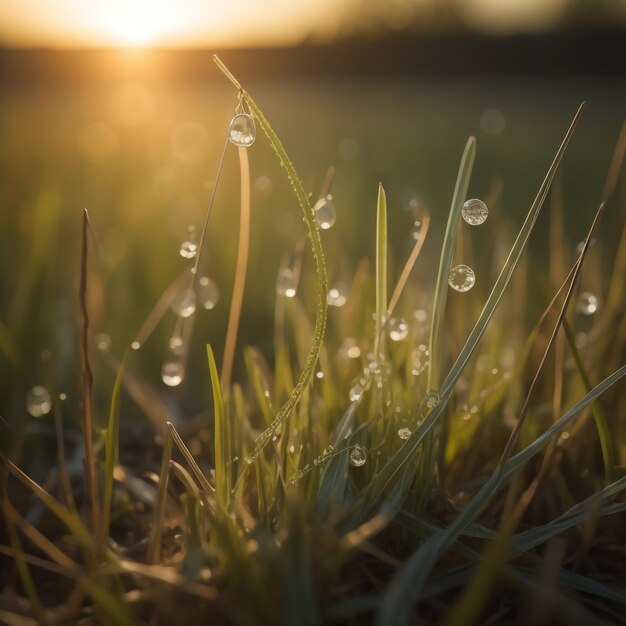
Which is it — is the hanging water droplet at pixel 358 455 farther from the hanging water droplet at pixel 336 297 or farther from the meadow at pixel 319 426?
the hanging water droplet at pixel 336 297

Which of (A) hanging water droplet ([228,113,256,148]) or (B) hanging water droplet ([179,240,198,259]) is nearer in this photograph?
(A) hanging water droplet ([228,113,256,148])

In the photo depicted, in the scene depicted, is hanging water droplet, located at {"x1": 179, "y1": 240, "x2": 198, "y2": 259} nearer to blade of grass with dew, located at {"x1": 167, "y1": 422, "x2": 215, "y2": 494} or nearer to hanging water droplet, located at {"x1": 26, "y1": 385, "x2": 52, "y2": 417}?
blade of grass with dew, located at {"x1": 167, "y1": 422, "x2": 215, "y2": 494}

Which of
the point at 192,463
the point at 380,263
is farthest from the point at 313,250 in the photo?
the point at 192,463

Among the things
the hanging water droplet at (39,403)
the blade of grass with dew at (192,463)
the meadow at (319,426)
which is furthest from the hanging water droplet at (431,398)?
the hanging water droplet at (39,403)

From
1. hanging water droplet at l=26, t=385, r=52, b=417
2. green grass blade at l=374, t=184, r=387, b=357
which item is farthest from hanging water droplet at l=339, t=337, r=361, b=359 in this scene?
hanging water droplet at l=26, t=385, r=52, b=417

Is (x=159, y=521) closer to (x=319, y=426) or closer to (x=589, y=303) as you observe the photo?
(x=319, y=426)
